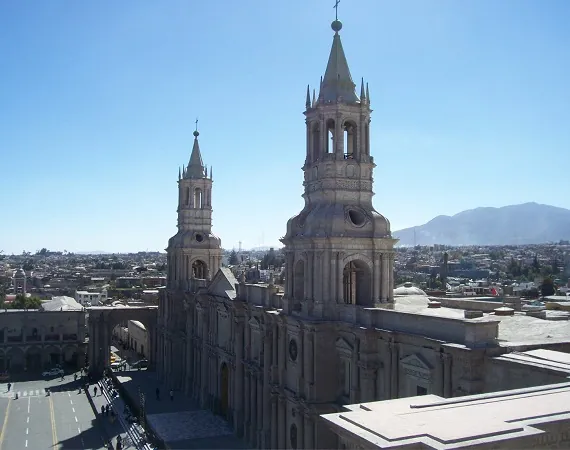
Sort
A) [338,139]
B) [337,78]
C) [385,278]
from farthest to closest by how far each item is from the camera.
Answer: [337,78] < [338,139] < [385,278]

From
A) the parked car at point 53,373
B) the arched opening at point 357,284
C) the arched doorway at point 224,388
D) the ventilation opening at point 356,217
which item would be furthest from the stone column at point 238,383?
the parked car at point 53,373

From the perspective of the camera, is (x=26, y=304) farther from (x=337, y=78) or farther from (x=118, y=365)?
(x=337, y=78)

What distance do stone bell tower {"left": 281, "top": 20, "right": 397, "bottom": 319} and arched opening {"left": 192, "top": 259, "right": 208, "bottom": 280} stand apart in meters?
23.6

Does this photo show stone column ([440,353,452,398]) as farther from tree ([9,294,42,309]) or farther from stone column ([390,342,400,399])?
tree ([9,294,42,309])

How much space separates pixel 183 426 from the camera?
40562 millimetres

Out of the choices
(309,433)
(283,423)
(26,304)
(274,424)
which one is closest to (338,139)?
(309,433)

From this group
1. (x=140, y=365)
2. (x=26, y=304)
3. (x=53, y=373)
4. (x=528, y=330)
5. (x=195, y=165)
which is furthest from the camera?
(x=26, y=304)

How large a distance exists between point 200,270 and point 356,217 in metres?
27.0

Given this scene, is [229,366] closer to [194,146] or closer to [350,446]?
[194,146]

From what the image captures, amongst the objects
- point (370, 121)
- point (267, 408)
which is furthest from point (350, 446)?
point (267, 408)

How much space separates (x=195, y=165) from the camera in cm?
5247

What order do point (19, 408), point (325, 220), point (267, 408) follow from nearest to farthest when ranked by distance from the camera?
point (325, 220) → point (267, 408) → point (19, 408)

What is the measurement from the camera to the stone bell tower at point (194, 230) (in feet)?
169

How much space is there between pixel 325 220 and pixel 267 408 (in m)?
12.0
